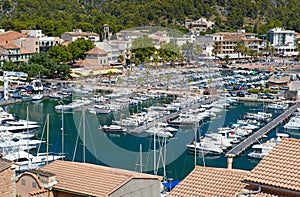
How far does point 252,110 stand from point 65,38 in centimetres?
2698

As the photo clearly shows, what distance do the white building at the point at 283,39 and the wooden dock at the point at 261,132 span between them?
34904 millimetres

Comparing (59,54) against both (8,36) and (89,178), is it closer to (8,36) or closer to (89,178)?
(8,36)

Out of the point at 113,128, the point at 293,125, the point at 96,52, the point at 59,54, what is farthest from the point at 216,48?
the point at 113,128

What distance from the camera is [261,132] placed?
2412cm

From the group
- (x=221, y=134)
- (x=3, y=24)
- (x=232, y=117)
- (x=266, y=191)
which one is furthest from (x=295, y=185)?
(x=3, y=24)

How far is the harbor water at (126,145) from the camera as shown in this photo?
18.7 m

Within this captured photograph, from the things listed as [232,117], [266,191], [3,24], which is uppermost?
[3,24]

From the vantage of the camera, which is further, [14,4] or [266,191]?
[14,4]

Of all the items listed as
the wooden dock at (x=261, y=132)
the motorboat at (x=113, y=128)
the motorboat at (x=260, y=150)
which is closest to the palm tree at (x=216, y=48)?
the wooden dock at (x=261, y=132)

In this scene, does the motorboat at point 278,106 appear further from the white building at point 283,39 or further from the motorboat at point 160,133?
the white building at point 283,39

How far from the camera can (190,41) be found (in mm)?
54344

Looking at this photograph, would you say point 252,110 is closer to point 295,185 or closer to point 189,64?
point 189,64

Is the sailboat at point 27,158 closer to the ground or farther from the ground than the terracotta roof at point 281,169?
closer to the ground

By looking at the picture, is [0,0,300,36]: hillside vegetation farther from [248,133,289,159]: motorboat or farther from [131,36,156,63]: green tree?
[248,133,289,159]: motorboat
